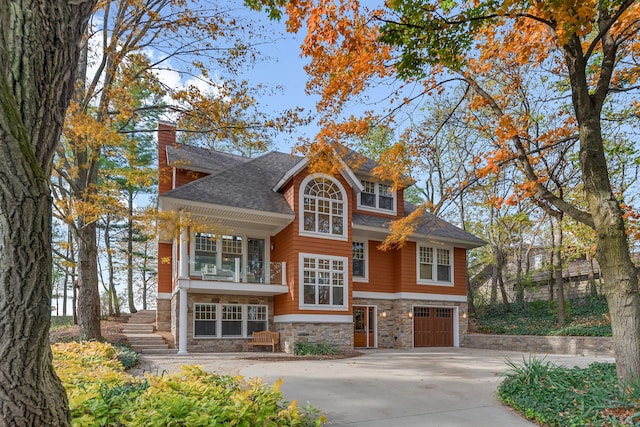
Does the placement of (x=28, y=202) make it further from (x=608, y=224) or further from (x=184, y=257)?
(x=184, y=257)

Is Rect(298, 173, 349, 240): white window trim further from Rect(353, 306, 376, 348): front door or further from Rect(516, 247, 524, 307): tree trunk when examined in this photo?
Rect(516, 247, 524, 307): tree trunk

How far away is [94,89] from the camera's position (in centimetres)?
1182

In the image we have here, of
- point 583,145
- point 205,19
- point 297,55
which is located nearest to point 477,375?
point 583,145

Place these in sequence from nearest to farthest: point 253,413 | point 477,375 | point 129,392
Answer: point 253,413, point 129,392, point 477,375

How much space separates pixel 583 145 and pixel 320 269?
9476 mm

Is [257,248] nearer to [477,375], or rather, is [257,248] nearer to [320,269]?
[320,269]

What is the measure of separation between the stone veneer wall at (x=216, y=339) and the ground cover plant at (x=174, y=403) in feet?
29.3

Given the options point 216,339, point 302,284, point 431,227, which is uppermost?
point 431,227

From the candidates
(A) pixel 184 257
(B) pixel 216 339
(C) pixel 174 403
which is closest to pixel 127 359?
(A) pixel 184 257

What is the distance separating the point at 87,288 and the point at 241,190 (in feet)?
17.8

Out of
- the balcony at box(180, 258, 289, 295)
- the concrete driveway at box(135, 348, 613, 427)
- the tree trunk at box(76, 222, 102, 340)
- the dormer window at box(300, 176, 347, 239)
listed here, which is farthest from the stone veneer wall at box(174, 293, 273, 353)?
the dormer window at box(300, 176, 347, 239)

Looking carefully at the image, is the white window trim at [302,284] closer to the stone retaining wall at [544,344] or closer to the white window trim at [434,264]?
the white window trim at [434,264]

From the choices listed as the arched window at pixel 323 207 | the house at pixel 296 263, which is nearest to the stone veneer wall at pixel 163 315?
the house at pixel 296 263

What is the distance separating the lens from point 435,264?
60.6 ft
